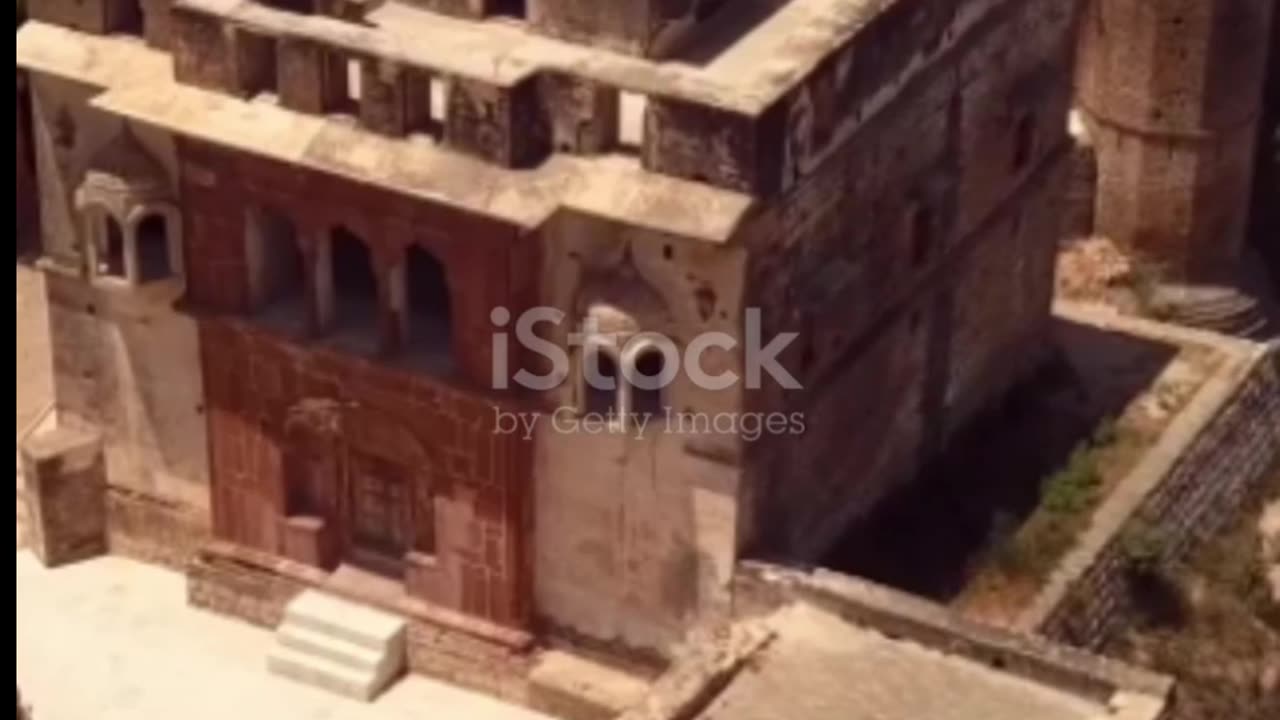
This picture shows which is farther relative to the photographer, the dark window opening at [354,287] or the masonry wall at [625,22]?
the dark window opening at [354,287]

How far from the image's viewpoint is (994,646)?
16.7m

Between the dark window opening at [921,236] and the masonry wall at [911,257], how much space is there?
1 cm

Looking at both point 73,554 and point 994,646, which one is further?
point 73,554

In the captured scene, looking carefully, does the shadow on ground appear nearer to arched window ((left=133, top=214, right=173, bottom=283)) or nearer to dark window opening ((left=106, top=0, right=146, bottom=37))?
arched window ((left=133, top=214, right=173, bottom=283))

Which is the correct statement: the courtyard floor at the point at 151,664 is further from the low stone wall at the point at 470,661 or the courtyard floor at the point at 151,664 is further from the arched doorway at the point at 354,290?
the arched doorway at the point at 354,290

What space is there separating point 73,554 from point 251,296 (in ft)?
8.95

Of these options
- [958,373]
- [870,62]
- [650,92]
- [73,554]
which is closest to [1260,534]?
[958,373]

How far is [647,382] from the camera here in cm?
1686

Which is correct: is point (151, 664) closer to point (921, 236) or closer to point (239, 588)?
point (239, 588)

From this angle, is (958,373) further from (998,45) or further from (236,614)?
(236,614)

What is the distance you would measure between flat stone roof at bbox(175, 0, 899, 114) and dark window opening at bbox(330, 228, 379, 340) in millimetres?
1377

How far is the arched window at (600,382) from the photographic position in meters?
16.9

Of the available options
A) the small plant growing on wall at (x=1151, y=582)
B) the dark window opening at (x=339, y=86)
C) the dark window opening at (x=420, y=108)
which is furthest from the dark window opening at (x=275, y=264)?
the small plant growing on wall at (x=1151, y=582)

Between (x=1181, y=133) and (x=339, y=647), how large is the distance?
7800 millimetres
